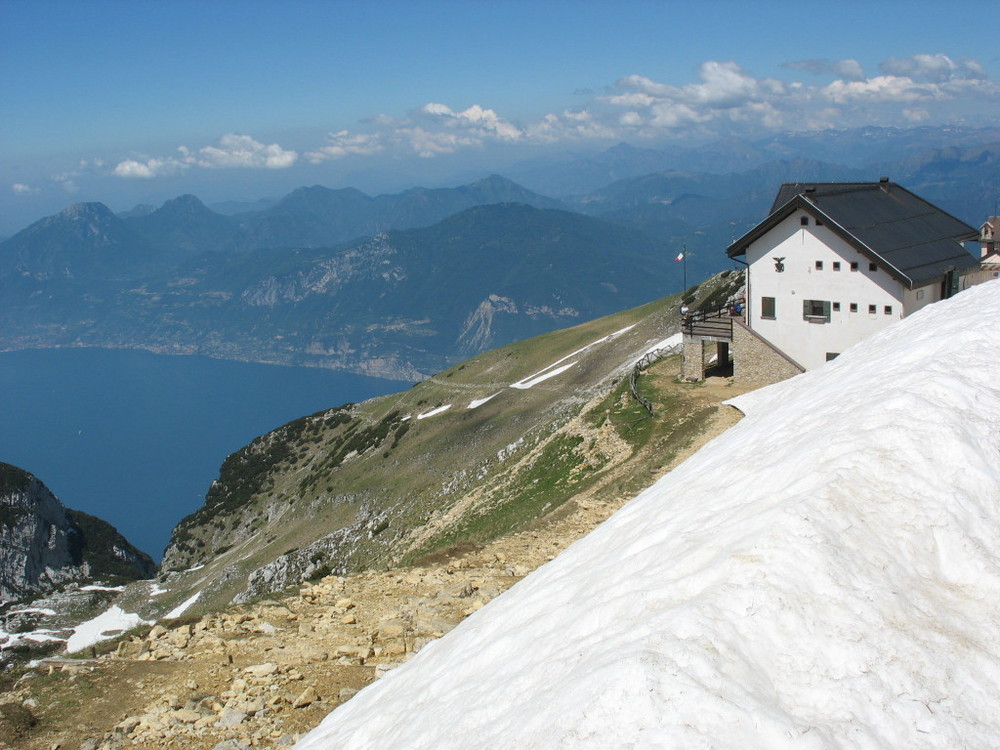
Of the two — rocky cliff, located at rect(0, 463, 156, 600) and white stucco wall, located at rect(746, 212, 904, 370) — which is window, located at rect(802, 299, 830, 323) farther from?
rocky cliff, located at rect(0, 463, 156, 600)

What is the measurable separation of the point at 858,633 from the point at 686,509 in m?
3.78

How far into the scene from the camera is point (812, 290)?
30.5 metres

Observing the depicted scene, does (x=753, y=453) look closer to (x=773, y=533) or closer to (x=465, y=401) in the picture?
(x=773, y=533)

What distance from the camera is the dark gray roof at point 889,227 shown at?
28.6m

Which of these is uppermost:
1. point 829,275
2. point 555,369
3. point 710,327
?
point 829,275

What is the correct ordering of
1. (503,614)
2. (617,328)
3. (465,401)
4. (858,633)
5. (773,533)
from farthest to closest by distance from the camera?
(617,328)
(465,401)
(503,614)
(773,533)
(858,633)

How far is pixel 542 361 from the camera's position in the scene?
81.8m

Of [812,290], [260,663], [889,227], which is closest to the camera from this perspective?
[260,663]

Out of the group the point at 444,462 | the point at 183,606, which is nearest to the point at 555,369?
the point at 444,462

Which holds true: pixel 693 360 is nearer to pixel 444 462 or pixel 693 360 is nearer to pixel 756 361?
pixel 756 361

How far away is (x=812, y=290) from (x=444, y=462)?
3396 centimetres

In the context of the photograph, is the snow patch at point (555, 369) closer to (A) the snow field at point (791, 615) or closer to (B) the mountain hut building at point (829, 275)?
(B) the mountain hut building at point (829, 275)

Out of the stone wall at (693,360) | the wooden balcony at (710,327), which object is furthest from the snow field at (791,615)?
the stone wall at (693,360)

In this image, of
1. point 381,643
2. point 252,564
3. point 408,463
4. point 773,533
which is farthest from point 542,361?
point 773,533
